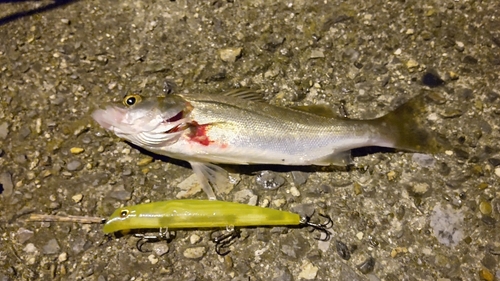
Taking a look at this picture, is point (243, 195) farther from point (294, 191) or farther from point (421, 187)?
point (421, 187)

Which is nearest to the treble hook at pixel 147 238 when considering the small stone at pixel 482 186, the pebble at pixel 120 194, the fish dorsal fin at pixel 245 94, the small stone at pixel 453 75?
the pebble at pixel 120 194

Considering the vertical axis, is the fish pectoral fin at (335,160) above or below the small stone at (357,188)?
above

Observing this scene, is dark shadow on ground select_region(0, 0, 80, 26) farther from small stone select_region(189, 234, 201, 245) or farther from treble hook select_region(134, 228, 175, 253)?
small stone select_region(189, 234, 201, 245)

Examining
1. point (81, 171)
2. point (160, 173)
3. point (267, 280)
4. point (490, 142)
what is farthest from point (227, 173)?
point (490, 142)

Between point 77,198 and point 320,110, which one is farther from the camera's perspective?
point 320,110

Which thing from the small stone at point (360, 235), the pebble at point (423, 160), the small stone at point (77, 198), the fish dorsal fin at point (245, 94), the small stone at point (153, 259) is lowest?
the small stone at point (153, 259)

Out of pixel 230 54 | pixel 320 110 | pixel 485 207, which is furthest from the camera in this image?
pixel 230 54

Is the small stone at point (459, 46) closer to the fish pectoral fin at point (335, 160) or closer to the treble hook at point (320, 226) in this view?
the fish pectoral fin at point (335, 160)

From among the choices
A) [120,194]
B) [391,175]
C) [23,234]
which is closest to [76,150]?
[120,194]
